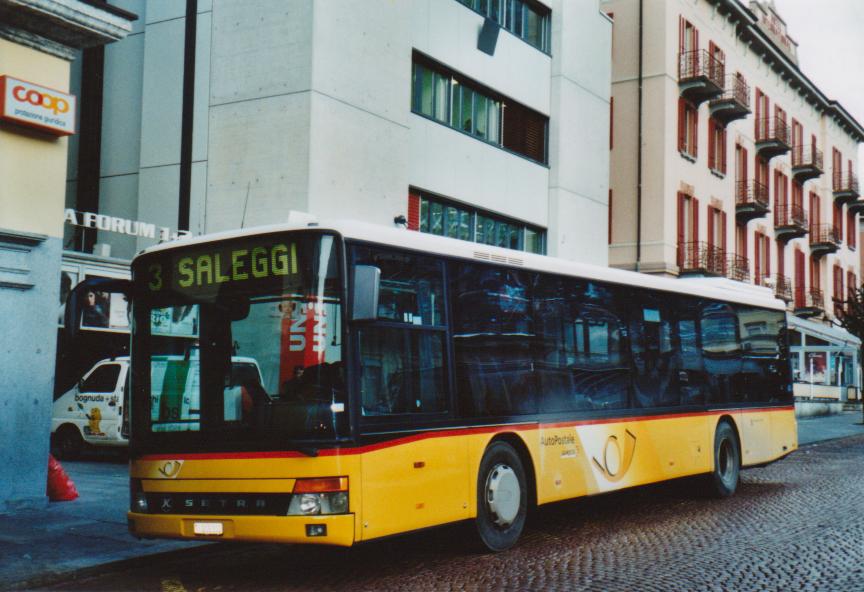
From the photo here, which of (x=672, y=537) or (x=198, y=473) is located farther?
(x=672, y=537)

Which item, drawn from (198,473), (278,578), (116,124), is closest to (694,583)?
(278,578)

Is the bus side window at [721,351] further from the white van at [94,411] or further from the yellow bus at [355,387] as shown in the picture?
the white van at [94,411]

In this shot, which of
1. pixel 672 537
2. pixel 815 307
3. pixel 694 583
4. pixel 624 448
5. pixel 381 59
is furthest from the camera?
pixel 815 307

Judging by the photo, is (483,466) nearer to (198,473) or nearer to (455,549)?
(455,549)

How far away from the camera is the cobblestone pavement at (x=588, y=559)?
7715 mm

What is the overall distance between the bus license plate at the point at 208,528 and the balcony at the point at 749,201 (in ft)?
111

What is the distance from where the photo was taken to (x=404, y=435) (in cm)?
788

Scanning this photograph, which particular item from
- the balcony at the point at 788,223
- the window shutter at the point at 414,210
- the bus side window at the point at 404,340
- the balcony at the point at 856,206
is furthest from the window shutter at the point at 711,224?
the bus side window at the point at 404,340

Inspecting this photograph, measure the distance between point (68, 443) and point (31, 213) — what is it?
7127mm

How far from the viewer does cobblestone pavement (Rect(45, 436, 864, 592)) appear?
7.71 metres

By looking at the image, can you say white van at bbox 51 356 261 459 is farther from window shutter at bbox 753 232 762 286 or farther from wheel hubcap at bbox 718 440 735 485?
window shutter at bbox 753 232 762 286

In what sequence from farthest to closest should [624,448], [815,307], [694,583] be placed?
[815,307] < [624,448] < [694,583]

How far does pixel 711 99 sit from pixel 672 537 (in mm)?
28574

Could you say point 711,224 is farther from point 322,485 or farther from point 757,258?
point 322,485
